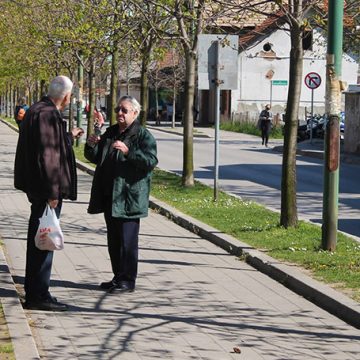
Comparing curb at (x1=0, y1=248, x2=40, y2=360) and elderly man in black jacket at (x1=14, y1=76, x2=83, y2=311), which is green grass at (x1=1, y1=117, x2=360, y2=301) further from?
curb at (x1=0, y1=248, x2=40, y2=360)

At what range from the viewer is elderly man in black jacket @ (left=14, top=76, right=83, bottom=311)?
8.20 meters

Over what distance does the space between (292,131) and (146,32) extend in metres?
8.70

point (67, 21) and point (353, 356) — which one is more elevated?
point (67, 21)

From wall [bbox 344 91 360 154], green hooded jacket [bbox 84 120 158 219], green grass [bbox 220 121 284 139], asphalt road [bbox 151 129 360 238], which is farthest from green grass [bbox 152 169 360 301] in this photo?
green grass [bbox 220 121 284 139]

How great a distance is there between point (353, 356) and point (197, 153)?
2958cm

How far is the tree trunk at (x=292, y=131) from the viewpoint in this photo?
12.5 metres

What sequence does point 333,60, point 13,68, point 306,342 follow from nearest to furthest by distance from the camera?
point 306,342, point 333,60, point 13,68

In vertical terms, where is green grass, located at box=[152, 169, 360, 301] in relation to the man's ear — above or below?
below

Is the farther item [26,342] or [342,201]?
[342,201]

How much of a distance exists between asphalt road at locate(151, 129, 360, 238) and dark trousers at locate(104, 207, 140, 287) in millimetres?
5838

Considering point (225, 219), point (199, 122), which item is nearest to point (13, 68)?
point (199, 122)

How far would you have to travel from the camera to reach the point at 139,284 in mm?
9766

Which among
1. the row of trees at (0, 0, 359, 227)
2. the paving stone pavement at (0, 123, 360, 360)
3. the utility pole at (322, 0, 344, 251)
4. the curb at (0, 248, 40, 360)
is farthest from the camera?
the row of trees at (0, 0, 359, 227)

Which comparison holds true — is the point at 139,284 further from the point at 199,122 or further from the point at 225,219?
the point at 199,122
